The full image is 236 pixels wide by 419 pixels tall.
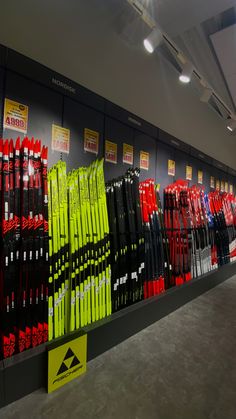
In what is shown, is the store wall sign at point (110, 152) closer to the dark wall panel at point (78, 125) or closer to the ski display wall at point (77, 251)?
the dark wall panel at point (78, 125)

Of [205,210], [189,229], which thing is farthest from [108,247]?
[205,210]

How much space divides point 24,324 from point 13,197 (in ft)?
2.80

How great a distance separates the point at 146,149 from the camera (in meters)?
3.32

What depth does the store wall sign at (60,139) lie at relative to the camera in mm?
2240

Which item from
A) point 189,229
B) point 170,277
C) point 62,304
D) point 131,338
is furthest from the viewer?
point 189,229

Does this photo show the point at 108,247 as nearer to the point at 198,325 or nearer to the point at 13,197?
the point at 13,197

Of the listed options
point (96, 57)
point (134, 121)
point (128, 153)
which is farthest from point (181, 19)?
point (128, 153)

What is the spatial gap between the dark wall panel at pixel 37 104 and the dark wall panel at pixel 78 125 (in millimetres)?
96

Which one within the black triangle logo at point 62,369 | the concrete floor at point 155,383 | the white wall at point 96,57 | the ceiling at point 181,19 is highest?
the ceiling at point 181,19

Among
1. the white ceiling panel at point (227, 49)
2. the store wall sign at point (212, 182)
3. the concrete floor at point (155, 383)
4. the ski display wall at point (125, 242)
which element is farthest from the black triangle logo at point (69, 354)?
the store wall sign at point (212, 182)

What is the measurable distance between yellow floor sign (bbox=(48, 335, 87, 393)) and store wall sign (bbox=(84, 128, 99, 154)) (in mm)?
1802

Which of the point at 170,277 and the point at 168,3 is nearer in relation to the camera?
the point at 168,3

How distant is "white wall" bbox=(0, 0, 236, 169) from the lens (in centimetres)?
203

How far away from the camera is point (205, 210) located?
13.5 feet
